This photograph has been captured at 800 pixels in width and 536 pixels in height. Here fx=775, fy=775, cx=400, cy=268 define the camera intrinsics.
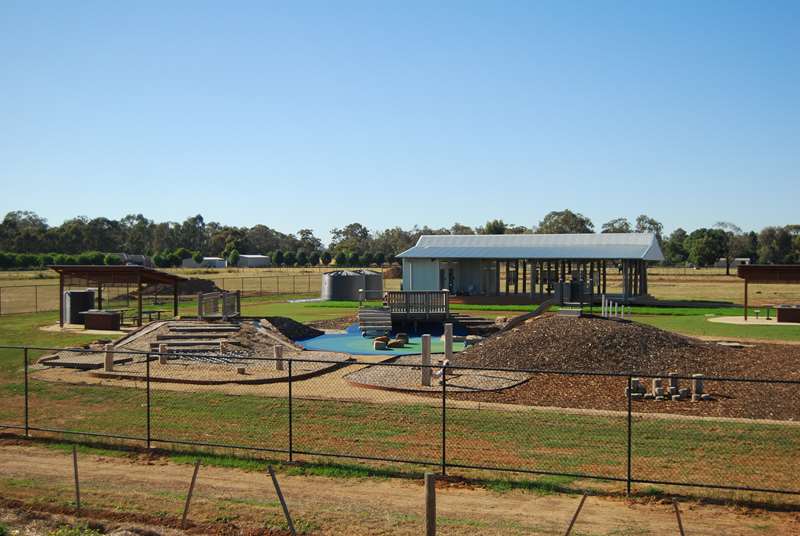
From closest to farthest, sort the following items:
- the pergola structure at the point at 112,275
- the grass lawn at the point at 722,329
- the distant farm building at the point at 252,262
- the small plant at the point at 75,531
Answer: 1. the small plant at the point at 75,531
2. the grass lawn at the point at 722,329
3. the pergola structure at the point at 112,275
4. the distant farm building at the point at 252,262

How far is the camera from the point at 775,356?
2345 centimetres

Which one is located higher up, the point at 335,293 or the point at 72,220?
the point at 72,220

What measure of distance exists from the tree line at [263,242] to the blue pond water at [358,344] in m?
72.5

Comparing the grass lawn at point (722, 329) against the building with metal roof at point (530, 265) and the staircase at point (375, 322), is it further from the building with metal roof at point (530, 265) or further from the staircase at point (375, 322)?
the staircase at point (375, 322)

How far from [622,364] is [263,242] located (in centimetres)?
16563

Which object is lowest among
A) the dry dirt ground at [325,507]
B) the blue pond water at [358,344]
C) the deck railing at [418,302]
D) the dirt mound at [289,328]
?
the blue pond water at [358,344]

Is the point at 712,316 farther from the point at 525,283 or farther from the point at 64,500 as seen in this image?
the point at 64,500

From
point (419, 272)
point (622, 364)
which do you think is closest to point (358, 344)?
point (622, 364)

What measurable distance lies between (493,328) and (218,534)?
2741 centimetres

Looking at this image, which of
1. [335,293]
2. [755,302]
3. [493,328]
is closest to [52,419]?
[493,328]

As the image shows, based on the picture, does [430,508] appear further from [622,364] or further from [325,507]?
[622,364]

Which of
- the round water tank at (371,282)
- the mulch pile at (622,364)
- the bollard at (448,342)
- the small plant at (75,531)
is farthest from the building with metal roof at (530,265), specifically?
the small plant at (75,531)

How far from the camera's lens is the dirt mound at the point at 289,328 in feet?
104

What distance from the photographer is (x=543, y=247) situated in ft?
179
